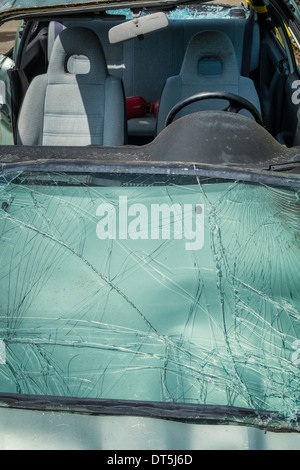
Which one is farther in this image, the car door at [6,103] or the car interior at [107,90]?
the car door at [6,103]

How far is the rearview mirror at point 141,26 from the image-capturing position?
3.12 m

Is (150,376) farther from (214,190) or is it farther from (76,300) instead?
(214,190)

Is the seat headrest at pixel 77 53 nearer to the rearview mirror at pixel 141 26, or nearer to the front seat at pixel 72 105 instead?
the front seat at pixel 72 105

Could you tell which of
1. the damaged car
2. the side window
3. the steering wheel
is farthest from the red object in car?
the damaged car

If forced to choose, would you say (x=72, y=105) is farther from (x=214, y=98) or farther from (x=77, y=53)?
(x=214, y=98)

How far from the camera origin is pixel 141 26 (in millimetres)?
3141

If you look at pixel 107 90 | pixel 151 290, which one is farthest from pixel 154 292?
pixel 107 90

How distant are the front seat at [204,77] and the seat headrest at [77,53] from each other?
1.38ft

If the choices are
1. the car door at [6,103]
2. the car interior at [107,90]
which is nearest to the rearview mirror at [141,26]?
the car interior at [107,90]

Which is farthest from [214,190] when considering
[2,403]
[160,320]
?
[2,403]

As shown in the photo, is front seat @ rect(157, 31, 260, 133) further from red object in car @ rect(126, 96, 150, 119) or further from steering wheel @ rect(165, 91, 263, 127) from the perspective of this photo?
red object in car @ rect(126, 96, 150, 119)
